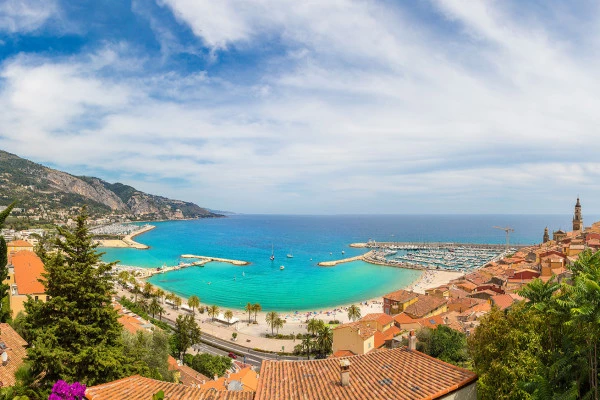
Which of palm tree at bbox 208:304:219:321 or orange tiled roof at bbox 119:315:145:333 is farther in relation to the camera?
palm tree at bbox 208:304:219:321

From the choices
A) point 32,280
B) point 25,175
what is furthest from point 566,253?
point 25,175

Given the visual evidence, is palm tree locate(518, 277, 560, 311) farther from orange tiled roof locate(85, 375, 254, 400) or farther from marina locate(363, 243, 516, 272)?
marina locate(363, 243, 516, 272)

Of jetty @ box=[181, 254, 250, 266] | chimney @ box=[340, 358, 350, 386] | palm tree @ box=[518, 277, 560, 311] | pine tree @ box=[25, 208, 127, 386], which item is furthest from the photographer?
jetty @ box=[181, 254, 250, 266]

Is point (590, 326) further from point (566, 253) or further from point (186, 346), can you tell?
point (566, 253)

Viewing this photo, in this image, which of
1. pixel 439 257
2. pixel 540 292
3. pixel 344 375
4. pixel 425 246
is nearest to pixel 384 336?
pixel 540 292

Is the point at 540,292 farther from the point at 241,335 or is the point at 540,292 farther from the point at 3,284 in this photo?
the point at 241,335

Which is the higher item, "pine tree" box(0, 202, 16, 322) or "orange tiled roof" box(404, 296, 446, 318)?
"pine tree" box(0, 202, 16, 322)

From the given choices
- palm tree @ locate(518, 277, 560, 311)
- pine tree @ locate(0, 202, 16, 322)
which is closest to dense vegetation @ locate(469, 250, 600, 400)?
palm tree @ locate(518, 277, 560, 311)
